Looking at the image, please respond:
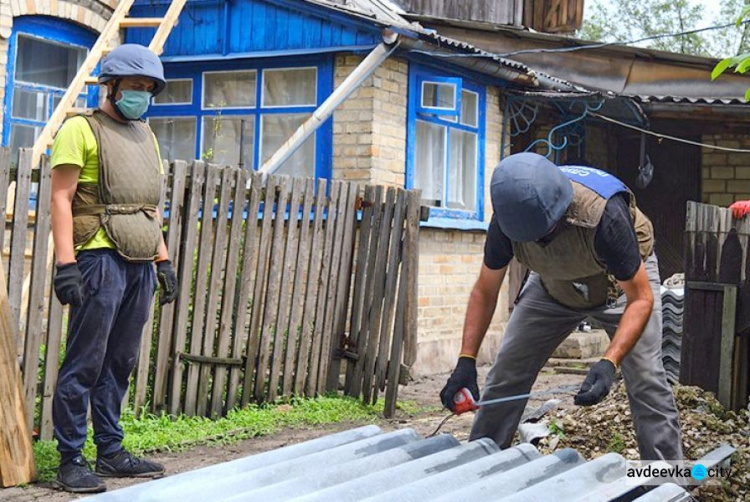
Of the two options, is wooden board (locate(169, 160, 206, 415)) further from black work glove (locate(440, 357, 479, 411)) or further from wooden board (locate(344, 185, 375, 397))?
black work glove (locate(440, 357, 479, 411))

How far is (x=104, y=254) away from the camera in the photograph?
5.09 m

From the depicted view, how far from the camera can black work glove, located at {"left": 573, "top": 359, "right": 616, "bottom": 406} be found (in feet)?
12.7

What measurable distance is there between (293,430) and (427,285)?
4.15 meters

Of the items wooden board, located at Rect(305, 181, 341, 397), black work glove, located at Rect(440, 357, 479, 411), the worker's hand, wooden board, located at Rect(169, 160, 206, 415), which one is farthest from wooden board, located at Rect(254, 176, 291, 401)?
black work glove, located at Rect(440, 357, 479, 411)

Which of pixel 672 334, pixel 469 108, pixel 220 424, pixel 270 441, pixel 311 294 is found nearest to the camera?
pixel 270 441

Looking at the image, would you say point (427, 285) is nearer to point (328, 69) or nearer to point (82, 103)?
point (328, 69)

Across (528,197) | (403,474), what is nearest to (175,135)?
(528,197)

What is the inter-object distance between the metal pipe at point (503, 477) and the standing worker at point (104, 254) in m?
2.52

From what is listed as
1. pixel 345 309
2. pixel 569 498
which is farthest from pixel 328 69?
pixel 569 498

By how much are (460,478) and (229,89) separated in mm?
8616

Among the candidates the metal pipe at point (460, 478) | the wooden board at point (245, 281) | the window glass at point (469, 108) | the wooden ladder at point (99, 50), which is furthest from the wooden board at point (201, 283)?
the window glass at point (469, 108)

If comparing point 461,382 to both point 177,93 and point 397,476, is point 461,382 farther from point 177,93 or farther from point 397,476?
point 177,93

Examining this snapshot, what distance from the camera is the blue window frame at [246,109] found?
1046 centimetres

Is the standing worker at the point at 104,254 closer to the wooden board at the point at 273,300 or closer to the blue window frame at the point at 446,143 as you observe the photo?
the wooden board at the point at 273,300
